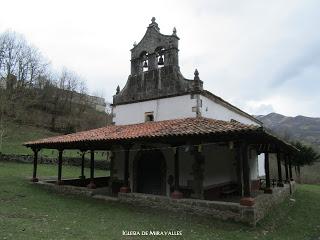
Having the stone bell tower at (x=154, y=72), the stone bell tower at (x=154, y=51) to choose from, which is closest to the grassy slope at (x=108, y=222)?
the stone bell tower at (x=154, y=72)

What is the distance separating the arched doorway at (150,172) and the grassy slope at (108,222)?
2.45 m

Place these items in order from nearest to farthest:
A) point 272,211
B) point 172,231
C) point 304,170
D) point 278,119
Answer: point 172,231 → point 272,211 → point 304,170 → point 278,119

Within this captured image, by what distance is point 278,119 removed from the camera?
102 meters

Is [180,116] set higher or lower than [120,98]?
lower

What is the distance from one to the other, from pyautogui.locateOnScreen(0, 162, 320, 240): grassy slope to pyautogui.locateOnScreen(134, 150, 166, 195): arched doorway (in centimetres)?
245

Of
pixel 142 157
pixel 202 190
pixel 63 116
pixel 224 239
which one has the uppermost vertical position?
pixel 63 116

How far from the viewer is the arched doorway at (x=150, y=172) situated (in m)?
14.0

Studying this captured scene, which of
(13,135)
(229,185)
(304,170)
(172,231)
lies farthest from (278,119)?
(172,231)

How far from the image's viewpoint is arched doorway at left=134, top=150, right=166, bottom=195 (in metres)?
14.0

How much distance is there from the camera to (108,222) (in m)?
9.27

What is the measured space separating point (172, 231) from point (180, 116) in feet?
22.9

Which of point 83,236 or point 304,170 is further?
point 304,170

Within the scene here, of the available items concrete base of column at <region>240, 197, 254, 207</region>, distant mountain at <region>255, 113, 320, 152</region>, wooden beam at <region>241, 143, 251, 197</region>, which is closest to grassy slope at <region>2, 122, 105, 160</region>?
wooden beam at <region>241, 143, 251, 197</region>

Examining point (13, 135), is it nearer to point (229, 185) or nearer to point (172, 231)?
point (229, 185)
